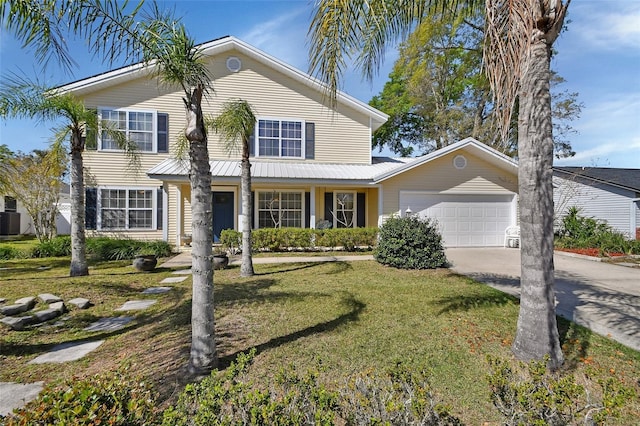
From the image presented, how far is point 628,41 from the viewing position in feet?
23.4

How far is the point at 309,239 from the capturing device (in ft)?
41.7

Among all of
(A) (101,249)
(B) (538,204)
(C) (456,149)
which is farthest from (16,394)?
(C) (456,149)

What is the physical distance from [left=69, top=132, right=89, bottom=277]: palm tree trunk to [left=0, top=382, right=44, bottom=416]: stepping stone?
18.8 ft

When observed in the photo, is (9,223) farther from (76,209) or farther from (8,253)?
(76,209)

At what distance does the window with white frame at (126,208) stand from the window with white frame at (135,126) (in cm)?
200

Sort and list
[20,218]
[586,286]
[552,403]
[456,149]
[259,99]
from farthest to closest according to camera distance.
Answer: [20,218]
[259,99]
[456,149]
[586,286]
[552,403]

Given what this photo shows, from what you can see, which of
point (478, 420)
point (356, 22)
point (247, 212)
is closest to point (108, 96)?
point (247, 212)

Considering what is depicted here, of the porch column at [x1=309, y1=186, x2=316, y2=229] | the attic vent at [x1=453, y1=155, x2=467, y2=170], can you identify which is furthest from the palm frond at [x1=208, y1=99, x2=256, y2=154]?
the attic vent at [x1=453, y1=155, x2=467, y2=170]

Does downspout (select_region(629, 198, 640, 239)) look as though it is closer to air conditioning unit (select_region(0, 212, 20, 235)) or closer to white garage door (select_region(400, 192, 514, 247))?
white garage door (select_region(400, 192, 514, 247))

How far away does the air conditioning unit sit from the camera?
2058cm

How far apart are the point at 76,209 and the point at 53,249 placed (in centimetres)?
635

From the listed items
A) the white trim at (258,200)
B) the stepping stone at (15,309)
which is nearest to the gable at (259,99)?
the white trim at (258,200)

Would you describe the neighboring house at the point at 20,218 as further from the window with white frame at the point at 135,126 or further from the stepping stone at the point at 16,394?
the stepping stone at the point at 16,394

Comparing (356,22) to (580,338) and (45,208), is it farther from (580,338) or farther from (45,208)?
(45,208)
